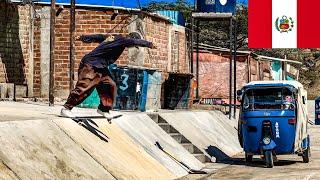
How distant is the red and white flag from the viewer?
992 cm

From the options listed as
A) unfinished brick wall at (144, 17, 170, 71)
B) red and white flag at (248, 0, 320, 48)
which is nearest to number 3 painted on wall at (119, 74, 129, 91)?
unfinished brick wall at (144, 17, 170, 71)

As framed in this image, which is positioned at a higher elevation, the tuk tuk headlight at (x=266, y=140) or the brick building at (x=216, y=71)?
the brick building at (x=216, y=71)

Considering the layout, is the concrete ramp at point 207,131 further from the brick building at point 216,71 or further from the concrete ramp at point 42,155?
the brick building at point 216,71

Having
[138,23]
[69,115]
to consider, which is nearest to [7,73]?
[138,23]

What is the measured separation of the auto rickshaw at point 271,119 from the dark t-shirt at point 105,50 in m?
5.05

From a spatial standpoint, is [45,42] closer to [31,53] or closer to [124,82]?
[31,53]

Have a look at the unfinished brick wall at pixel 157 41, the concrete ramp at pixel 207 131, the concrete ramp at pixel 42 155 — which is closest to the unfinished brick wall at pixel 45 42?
the unfinished brick wall at pixel 157 41

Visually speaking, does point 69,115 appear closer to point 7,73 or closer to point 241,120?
point 241,120

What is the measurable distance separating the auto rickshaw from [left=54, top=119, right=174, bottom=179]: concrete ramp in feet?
13.2

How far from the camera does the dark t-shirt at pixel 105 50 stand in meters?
12.9

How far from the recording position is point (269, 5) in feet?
32.6

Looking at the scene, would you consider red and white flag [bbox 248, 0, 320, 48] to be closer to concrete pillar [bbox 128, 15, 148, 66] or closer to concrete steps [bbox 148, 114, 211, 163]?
concrete steps [bbox 148, 114, 211, 163]

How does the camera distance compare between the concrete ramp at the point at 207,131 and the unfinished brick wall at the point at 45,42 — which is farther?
the unfinished brick wall at the point at 45,42

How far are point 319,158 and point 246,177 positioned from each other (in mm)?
6142
